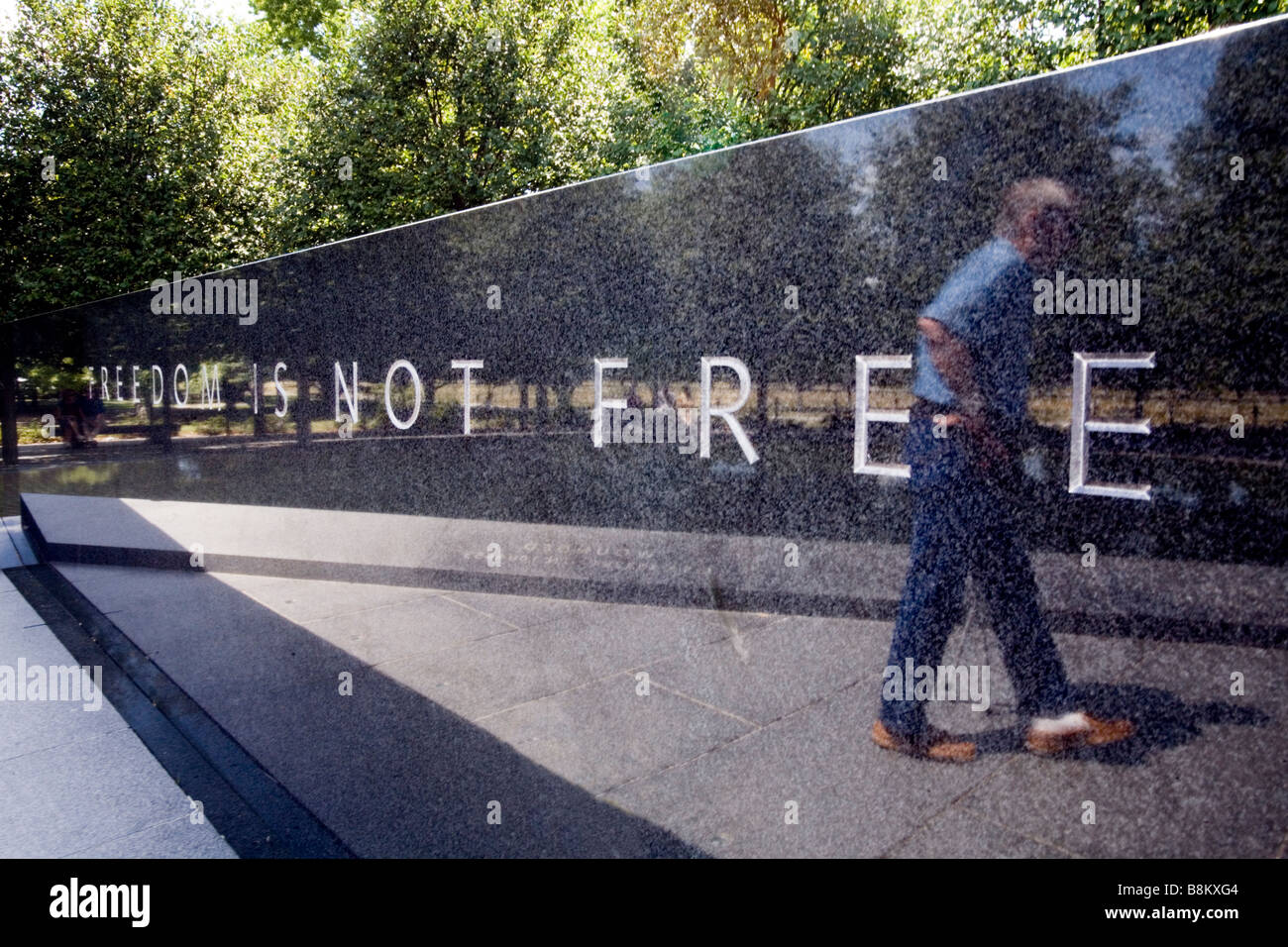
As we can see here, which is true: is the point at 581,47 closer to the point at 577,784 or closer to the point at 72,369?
the point at 72,369

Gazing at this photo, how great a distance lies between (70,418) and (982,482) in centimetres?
935

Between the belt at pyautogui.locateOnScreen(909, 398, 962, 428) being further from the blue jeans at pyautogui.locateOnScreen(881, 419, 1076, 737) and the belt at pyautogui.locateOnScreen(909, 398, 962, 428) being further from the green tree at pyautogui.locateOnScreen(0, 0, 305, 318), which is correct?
the green tree at pyautogui.locateOnScreen(0, 0, 305, 318)

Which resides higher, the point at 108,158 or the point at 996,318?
the point at 108,158

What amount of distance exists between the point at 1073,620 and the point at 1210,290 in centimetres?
86

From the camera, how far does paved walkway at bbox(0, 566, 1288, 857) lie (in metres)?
2.02

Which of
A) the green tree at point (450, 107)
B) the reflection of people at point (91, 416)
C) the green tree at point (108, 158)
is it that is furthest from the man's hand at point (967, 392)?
the green tree at point (108, 158)

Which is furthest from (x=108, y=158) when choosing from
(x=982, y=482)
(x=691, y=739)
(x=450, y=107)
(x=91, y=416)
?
(x=982, y=482)

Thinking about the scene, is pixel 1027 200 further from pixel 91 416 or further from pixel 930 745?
pixel 91 416

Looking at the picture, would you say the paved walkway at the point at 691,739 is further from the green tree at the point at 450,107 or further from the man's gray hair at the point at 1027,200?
the green tree at the point at 450,107

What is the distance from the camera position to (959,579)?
7.69ft

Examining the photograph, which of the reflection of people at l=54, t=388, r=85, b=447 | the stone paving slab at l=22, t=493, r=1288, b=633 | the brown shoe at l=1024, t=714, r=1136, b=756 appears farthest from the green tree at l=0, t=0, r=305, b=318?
the brown shoe at l=1024, t=714, r=1136, b=756

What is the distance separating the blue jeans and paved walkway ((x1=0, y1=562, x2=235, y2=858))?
8.97 feet

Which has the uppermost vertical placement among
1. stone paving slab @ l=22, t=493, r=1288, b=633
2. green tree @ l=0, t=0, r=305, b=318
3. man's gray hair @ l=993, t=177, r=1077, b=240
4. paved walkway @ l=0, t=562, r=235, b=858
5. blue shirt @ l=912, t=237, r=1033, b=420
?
green tree @ l=0, t=0, r=305, b=318

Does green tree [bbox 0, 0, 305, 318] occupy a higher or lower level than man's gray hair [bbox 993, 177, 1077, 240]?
higher
